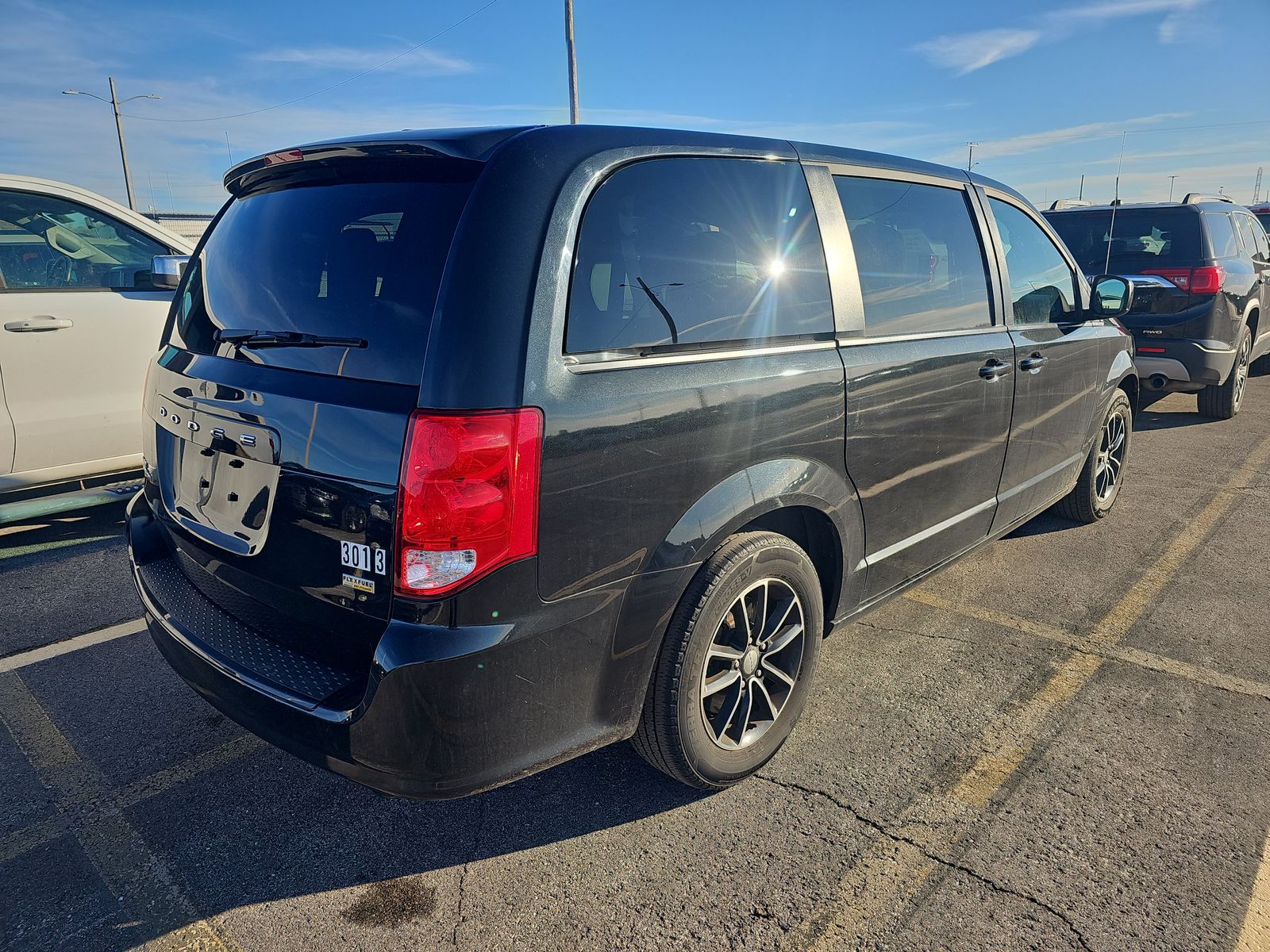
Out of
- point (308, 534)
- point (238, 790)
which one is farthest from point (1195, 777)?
point (238, 790)

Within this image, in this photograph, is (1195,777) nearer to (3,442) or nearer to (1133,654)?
(1133,654)

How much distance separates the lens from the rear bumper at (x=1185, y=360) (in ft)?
23.3

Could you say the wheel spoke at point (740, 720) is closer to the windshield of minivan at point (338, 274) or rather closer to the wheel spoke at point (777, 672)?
the wheel spoke at point (777, 672)

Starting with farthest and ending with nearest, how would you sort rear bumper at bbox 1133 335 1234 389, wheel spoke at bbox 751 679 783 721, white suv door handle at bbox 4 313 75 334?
1. rear bumper at bbox 1133 335 1234 389
2. white suv door handle at bbox 4 313 75 334
3. wheel spoke at bbox 751 679 783 721

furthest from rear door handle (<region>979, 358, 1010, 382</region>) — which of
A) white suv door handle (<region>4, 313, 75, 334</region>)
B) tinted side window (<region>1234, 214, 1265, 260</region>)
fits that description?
tinted side window (<region>1234, 214, 1265, 260</region>)

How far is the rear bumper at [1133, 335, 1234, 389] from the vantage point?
7098 mm

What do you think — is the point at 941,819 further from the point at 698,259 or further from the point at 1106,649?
the point at 698,259

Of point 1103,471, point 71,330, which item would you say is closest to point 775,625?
point 1103,471

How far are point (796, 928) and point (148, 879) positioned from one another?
65.6 inches

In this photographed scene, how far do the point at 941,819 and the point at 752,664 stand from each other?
0.68 metres

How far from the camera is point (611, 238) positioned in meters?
2.17

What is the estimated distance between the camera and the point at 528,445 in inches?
74.2

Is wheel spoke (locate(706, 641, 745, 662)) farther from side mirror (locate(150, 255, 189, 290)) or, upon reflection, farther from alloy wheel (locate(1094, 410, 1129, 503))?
side mirror (locate(150, 255, 189, 290))

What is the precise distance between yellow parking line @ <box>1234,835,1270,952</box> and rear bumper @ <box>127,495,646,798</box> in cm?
154
